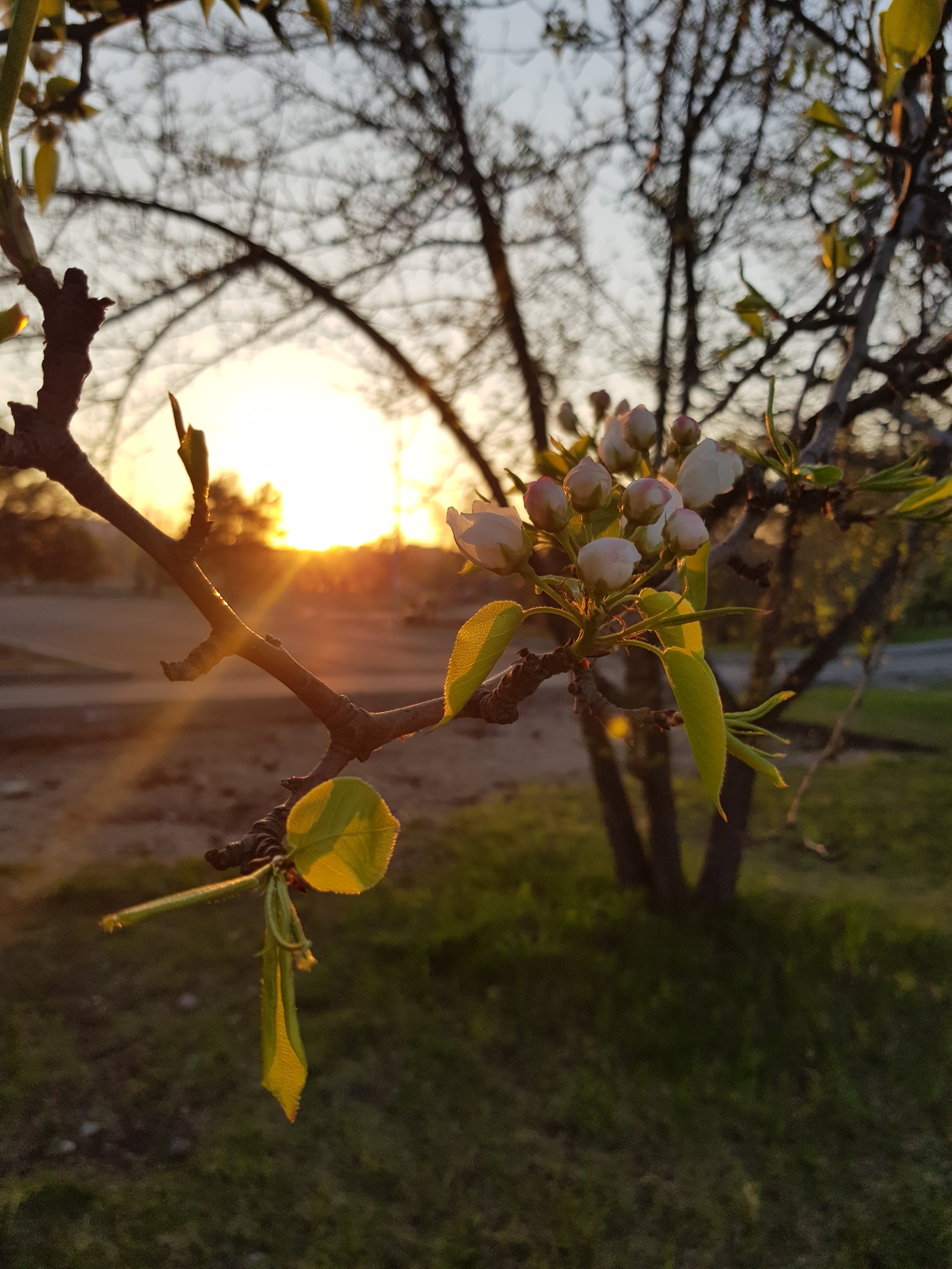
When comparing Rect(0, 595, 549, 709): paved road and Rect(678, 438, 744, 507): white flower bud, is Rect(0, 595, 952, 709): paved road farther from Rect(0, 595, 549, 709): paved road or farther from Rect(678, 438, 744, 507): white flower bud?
Rect(678, 438, 744, 507): white flower bud

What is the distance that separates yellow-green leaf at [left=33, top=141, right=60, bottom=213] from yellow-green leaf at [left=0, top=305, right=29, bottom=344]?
102cm

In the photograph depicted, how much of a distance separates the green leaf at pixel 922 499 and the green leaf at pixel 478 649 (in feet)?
1.75

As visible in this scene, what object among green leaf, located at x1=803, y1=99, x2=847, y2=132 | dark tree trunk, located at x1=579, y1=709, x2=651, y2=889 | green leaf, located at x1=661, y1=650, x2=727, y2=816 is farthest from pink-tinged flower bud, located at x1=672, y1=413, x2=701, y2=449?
dark tree trunk, located at x1=579, y1=709, x2=651, y2=889

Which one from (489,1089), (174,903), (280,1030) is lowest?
(489,1089)

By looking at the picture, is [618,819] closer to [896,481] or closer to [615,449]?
[896,481]

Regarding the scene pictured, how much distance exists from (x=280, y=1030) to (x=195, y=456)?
399 millimetres

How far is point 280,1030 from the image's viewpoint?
539 mm

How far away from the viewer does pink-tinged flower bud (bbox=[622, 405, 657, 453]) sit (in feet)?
3.13

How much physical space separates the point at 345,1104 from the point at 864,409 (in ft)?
9.33

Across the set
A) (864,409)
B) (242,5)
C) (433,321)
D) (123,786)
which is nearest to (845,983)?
(864,409)

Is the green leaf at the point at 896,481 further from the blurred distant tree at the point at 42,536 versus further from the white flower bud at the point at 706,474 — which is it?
the blurred distant tree at the point at 42,536

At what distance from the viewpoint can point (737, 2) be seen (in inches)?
128

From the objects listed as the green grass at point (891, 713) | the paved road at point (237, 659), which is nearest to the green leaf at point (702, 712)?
the paved road at point (237, 659)

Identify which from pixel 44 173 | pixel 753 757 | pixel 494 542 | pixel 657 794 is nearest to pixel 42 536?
pixel 657 794
